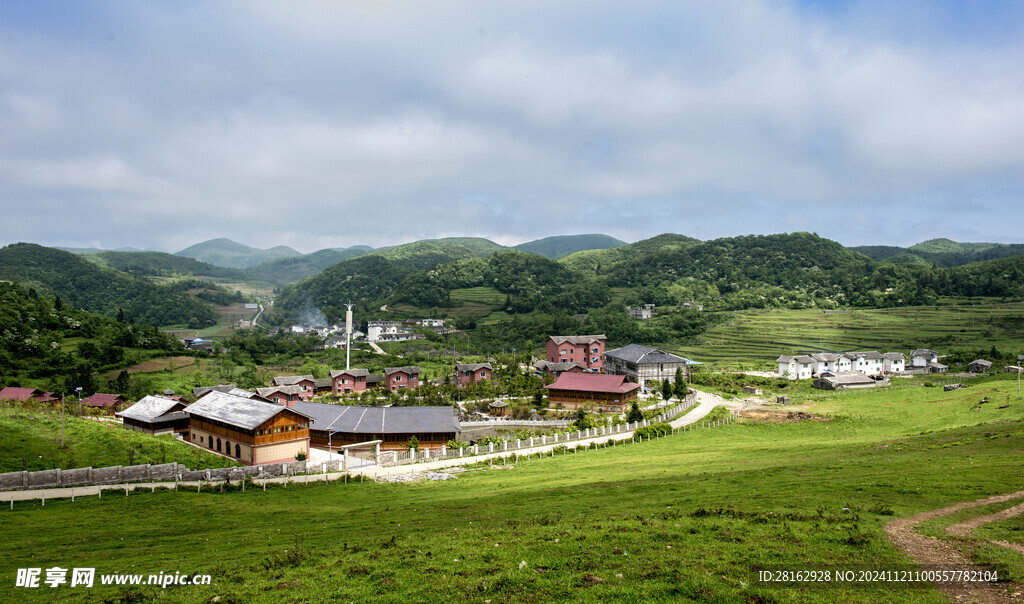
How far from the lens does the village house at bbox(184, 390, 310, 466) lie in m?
30.6

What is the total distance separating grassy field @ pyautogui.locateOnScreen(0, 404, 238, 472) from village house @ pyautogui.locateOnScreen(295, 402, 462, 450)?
31.2 ft

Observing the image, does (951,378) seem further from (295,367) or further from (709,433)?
(295,367)

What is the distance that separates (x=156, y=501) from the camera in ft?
68.5

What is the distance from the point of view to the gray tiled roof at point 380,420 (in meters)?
37.7

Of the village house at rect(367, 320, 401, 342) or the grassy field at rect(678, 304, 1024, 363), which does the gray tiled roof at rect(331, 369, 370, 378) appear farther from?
the grassy field at rect(678, 304, 1024, 363)

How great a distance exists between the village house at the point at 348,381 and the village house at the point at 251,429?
33.7 meters

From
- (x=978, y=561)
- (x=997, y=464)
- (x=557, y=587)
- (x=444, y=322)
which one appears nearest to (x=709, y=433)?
(x=997, y=464)

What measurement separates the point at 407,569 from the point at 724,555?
6.73 m

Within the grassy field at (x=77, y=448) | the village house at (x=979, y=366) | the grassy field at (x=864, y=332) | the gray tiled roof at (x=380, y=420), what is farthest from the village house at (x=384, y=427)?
the village house at (x=979, y=366)

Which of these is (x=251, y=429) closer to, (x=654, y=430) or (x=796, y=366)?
(x=654, y=430)

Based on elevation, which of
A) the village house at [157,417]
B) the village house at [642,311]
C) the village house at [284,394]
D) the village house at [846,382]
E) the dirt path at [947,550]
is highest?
the village house at [642,311]

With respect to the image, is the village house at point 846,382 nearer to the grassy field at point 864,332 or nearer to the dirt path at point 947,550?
the grassy field at point 864,332

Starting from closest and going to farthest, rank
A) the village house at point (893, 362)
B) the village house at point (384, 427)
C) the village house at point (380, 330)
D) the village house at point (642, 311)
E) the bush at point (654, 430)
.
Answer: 1. the village house at point (384, 427)
2. the bush at point (654, 430)
3. the village house at point (893, 362)
4. the village house at point (380, 330)
5. the village house at point (642, 311)

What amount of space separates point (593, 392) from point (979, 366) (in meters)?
55.3
